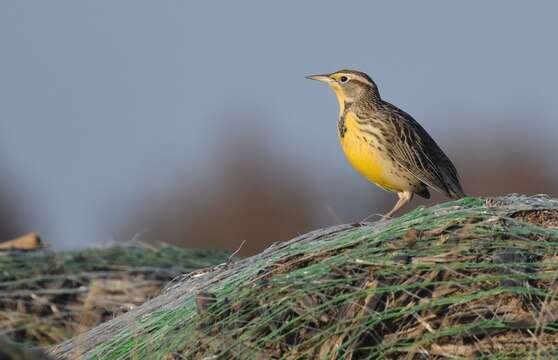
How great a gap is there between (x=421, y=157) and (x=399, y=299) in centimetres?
424

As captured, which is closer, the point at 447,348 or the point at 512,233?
the point at 447,348

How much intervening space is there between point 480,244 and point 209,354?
1.34 meters

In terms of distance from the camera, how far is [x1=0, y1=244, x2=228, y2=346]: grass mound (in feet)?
33.5

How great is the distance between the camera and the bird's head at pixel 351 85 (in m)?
11.0

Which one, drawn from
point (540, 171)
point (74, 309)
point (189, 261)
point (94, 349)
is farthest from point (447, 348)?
point (540, 171)

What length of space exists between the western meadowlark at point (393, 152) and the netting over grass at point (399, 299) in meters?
3.34

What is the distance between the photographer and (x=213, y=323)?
655 centimetres

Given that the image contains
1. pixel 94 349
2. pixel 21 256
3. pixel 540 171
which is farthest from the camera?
pixel 540 171

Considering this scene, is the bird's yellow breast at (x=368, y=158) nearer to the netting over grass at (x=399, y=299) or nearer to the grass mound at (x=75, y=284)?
the grass mound at (x=75, y=284)

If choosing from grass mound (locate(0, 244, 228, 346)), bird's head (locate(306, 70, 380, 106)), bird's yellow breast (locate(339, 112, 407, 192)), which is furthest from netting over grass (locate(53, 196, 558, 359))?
bird's head (locate(306, 70, 380, 106))

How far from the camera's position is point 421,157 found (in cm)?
1048

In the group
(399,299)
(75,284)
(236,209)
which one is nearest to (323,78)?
(75,284)

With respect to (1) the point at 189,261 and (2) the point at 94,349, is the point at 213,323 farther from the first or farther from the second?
(1) the point at 189,261

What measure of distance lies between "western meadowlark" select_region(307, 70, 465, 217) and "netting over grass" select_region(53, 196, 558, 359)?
11.0ft
